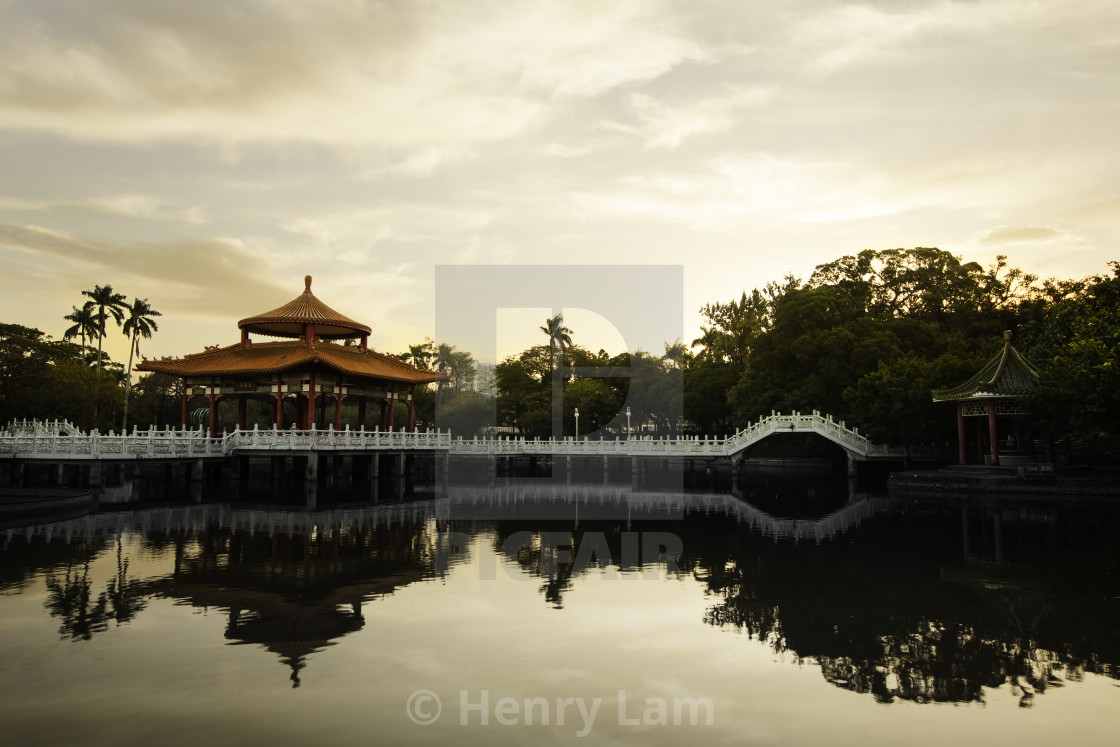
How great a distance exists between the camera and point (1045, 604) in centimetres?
1203

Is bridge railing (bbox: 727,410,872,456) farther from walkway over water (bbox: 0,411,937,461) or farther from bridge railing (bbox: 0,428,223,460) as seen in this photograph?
bridge railing (bbox: 0,428,223,460)

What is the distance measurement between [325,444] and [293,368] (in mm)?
4405

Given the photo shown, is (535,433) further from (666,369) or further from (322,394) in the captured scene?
(322,394)

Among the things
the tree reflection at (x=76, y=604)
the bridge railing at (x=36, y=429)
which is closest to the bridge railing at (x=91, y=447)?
the bridge railing at (x=36, y=429)

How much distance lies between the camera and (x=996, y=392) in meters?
29.2

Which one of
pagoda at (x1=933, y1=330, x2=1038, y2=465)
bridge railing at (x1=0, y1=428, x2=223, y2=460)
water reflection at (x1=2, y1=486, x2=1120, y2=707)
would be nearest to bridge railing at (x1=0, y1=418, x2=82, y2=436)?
bridge railing at (x1=0, y1=428, x2=223, y2=460)

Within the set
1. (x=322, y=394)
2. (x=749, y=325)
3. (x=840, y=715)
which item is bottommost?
(x=840, y=715)

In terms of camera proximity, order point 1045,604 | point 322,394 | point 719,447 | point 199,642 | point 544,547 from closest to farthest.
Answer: point 199,642
point 1045,604
point 544,547
point 322,394
point 719,447

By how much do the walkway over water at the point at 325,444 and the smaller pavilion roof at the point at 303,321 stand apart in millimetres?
5211

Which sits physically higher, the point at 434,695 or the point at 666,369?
the point at 666,369

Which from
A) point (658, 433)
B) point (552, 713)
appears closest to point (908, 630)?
point (552, 713)

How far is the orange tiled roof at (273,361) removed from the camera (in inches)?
1281

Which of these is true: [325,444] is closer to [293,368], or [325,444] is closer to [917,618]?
[293,368]

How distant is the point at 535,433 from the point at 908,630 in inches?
1536
